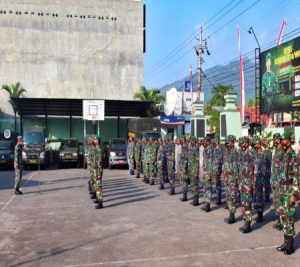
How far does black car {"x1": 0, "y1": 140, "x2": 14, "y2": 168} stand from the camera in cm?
2220

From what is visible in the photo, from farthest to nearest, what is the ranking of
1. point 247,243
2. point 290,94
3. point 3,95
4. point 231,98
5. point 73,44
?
point 73,44, point 3,95, point 231,98, point 290,94, point 247,243

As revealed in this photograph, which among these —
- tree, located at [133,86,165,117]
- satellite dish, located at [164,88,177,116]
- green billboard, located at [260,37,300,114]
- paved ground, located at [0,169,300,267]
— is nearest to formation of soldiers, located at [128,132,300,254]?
paved ground, located at [0,169,300,267]

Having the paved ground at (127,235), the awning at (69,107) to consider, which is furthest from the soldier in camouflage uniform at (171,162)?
the awning at (69,107)

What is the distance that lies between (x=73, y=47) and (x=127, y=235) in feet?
122

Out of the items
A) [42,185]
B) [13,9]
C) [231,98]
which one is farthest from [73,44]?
[42,185]

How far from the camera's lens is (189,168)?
11.0 m

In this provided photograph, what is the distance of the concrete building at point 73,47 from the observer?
1601 inches

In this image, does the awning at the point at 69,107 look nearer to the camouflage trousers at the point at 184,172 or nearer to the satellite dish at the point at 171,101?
the satellite dish at the point at 171,101

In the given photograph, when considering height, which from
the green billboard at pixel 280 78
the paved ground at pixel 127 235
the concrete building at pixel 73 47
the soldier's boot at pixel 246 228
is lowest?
the paved ground at pixel 127 235

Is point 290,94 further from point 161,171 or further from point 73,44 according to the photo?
point 73,44

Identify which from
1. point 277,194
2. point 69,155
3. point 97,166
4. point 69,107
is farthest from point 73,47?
point 277,194

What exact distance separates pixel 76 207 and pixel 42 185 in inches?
212

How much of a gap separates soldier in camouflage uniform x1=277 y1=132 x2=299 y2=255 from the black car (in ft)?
62.2

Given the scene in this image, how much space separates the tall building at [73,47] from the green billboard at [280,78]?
79.2 feet
